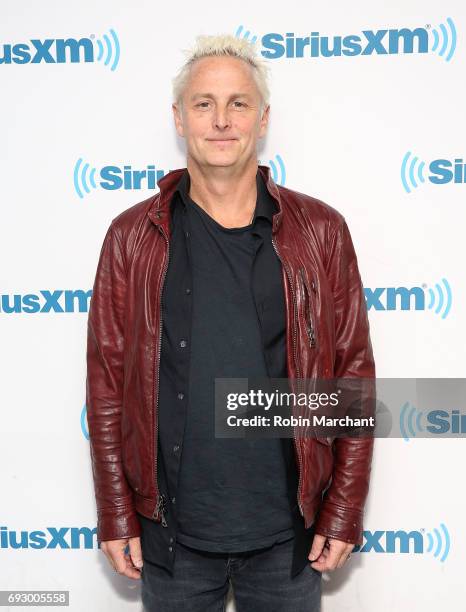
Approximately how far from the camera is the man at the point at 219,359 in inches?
63.2

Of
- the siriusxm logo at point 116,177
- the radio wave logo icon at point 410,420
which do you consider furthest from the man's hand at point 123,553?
the siriusxm logo at point 116,177

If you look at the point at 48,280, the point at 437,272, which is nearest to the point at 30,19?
the point at 48,280

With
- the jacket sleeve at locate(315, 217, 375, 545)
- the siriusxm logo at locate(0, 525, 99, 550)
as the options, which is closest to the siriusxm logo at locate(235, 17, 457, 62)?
the jacket sleeve at locate(315, 217, 375, 545)

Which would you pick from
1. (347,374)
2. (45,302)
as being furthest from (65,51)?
(347,374)

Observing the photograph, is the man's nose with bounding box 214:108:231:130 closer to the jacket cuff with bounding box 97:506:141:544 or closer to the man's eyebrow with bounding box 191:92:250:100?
the man's eyebrow with bounding box 191:92:250:100

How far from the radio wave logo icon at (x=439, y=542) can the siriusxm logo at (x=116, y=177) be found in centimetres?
138

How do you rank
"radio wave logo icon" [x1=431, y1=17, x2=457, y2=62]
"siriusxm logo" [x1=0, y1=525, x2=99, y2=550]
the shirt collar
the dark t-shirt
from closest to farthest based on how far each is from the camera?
the dark t-shirt, the shirt collar, "radio wave logo icon" [x1=431, y1=17, x2=457, y2=62], "siriusxm logo" [x1=0, y1=525, x2=99, y2=550]

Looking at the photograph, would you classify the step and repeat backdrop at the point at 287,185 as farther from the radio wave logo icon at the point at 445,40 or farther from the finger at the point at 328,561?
the finger at the point at 328,561

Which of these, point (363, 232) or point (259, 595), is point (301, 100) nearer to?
point (363, 232)

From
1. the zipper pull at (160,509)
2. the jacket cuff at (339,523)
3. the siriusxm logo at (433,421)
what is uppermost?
the siriusxm logo at (433,421)

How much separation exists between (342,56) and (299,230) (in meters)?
0.72

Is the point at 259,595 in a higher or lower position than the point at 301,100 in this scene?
lower

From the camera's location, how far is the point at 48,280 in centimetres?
218

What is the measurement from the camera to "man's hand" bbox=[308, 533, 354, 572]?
1.70m
